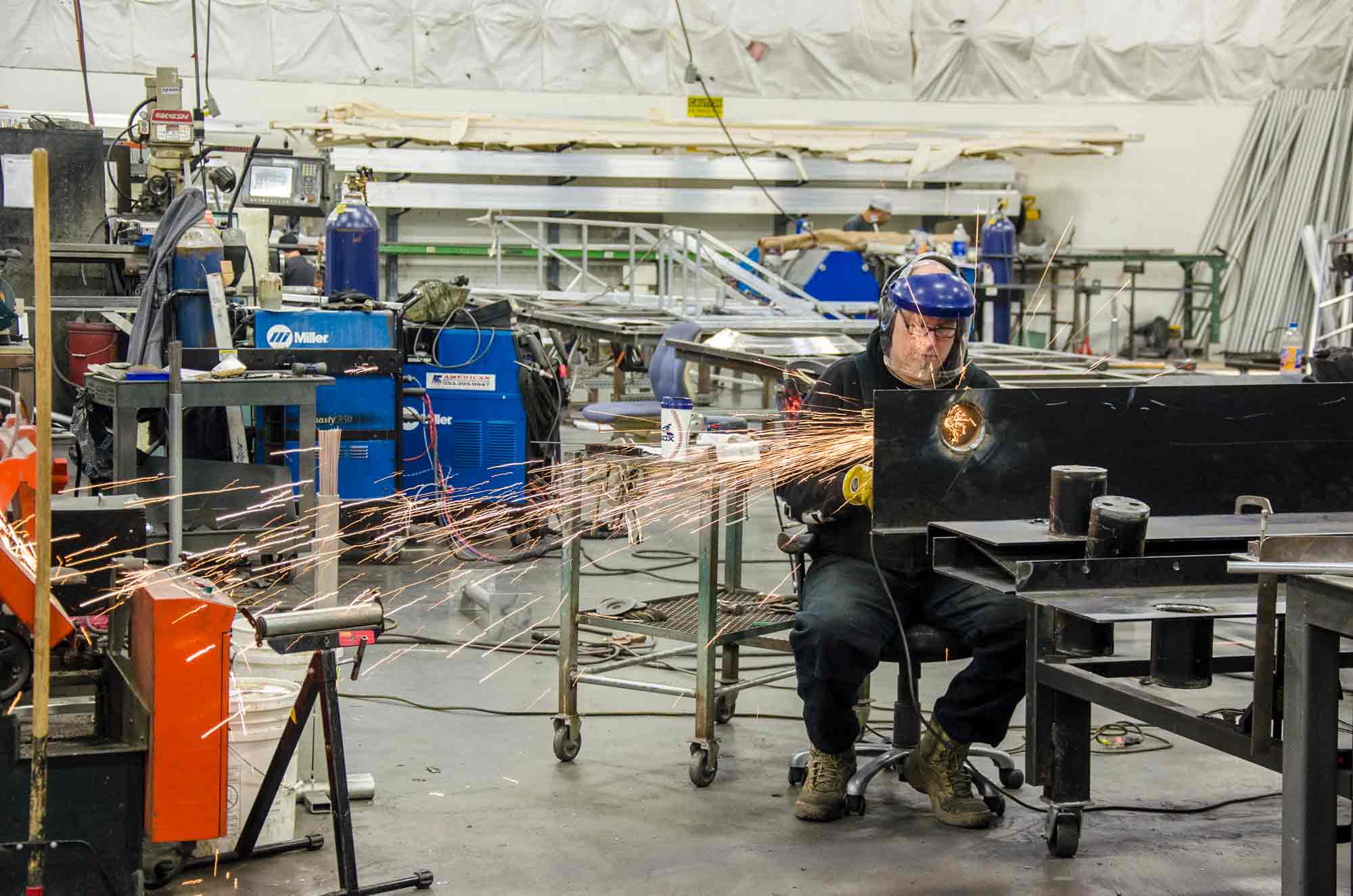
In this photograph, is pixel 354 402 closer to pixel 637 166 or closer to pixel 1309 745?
pixel 1309 745

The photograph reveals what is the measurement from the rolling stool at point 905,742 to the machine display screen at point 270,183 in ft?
21.7

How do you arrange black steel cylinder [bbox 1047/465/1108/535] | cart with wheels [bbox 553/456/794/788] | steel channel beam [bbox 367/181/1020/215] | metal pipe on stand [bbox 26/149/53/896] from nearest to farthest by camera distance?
metal pipe on stand [bbox 26/149/53/896] < black steel cylinder [bbox 1047/465/1108/535] < cart with wheels [bbox 553/456/794/788] < steel channel beam [bbox 367/181/1020/215]

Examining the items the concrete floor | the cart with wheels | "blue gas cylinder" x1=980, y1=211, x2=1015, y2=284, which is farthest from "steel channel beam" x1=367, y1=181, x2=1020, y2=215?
the cart with wheels

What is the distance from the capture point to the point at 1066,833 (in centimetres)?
327

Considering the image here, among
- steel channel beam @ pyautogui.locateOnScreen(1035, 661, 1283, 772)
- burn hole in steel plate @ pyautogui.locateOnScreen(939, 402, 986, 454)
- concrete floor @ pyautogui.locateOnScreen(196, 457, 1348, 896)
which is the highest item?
burn hole in steel plate @ pyautogui.locateOnScreen(939, 402, 986, 454)

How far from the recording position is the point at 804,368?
16.6ft

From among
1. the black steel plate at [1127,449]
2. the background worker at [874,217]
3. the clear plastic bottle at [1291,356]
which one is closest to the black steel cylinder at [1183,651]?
the black steel plate at [1127,449]

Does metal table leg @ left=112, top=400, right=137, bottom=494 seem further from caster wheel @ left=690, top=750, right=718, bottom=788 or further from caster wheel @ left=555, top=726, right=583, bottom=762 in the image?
caster wheel @ left=690, top=750, right=718, bottom=788

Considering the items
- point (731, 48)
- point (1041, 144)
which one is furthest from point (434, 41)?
point (1041, 144)

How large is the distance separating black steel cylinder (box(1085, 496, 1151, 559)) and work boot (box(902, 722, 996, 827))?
39.5 inches

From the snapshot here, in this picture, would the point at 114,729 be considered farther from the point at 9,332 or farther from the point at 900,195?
the point at 900,195

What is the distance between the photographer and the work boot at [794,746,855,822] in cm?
349

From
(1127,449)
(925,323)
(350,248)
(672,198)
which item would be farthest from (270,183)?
(1127,449)

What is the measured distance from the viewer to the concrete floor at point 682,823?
3.13 metres
